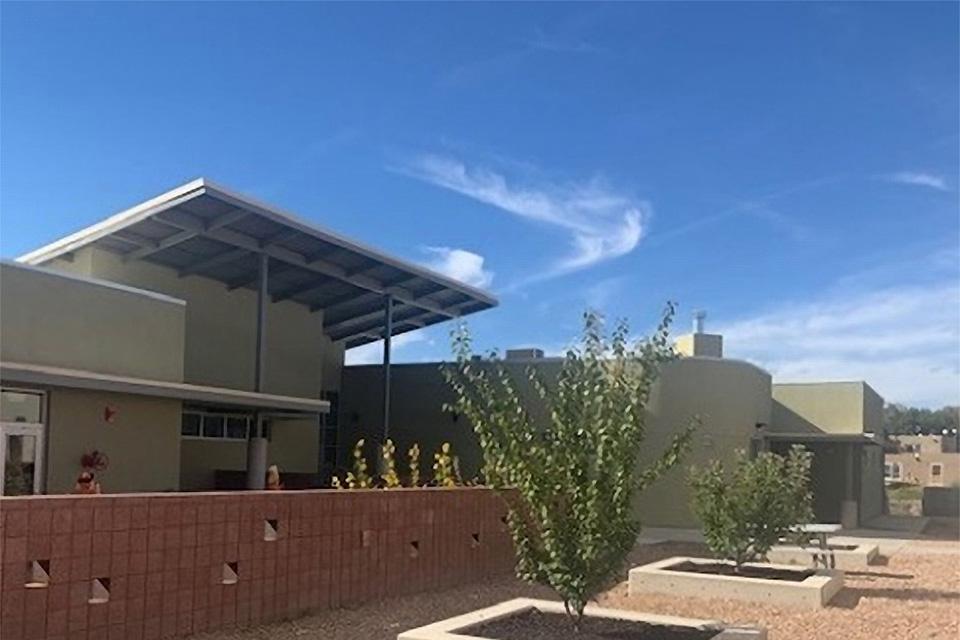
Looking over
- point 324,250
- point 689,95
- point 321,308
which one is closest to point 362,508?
point 689,95

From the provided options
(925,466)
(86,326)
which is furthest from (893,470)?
(86,326)

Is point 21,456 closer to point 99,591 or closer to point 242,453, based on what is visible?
point 99,591

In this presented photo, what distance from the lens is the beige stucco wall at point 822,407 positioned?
3134 centimetres

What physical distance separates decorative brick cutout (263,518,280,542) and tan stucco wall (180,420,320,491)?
13802 millimetres

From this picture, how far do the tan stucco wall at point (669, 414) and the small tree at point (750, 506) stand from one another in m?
10.4

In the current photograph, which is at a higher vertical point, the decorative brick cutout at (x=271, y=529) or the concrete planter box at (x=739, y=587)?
the decorative brick cutout at (x=271, y=529)

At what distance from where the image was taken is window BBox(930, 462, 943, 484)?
5875 centimetres

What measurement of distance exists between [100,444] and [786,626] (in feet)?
37.0

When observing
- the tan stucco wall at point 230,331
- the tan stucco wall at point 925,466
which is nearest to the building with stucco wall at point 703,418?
the tan stucco wall at point 230,331

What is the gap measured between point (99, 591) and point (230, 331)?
18.5 meters

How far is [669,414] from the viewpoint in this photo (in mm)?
27016

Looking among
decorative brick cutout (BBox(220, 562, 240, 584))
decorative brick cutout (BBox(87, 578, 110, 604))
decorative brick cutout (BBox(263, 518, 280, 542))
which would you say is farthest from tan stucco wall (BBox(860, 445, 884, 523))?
decorative brick cutout (BBox(87, 578, 110, 604))

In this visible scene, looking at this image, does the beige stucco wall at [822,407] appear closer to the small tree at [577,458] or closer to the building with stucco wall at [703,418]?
the building with stucco wall at [703,418]

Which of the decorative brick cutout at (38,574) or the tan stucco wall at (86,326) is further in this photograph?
the tan stucco wall at (86,326)
